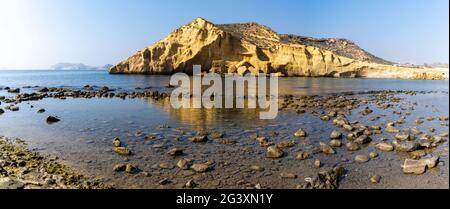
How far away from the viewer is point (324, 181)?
9.65 metres

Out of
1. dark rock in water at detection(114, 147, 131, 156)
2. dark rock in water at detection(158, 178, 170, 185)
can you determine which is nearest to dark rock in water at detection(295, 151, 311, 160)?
dark rock in water at detection(158, 178, 170, 185)

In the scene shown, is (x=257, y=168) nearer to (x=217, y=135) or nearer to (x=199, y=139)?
(x=199, y=139)

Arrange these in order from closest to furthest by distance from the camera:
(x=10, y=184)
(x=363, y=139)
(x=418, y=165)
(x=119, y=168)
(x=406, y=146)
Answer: (x=10, y=184) < (x=418, y=165) < (x=119, y=168) < (x=406, y=146) < (x=363, y=139)

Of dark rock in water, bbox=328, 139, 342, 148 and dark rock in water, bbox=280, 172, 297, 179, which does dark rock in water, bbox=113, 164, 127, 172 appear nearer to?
dark rock in water, bbox=280, 172, 297, 179

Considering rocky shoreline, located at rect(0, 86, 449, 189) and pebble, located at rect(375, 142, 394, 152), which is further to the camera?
pebble, located at rect(375, 142, 394, 152)

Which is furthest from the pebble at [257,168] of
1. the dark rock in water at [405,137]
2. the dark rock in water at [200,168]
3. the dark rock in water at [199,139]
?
the dark rock in water at [405,137]

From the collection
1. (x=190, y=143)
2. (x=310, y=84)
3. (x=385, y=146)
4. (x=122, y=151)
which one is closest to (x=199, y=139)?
(x=190, y=143)

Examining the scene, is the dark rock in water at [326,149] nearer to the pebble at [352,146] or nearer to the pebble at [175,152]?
the pebble at [352,146]

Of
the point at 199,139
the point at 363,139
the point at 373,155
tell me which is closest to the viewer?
the point at 373,155

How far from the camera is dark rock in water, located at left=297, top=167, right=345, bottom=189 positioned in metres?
9.41

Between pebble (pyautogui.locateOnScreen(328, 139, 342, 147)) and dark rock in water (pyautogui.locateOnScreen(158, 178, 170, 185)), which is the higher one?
pebble (pyautogui.locateOnScreen(328, 139, 342, 147))

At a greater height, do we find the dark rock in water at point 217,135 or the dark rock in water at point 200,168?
the dark rock in water at point 217,135

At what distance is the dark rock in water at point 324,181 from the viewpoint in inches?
371
